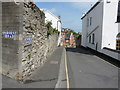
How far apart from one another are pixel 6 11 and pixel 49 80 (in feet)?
12.5

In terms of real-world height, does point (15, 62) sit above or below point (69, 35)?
below

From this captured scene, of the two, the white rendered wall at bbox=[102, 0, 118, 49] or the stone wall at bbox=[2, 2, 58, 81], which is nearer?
the stone wall at bbox=[2, 2, 58, 81]

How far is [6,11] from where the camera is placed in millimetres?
5020

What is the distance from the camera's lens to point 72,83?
582 centimetres

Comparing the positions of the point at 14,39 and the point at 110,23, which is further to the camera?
the point at 110,23

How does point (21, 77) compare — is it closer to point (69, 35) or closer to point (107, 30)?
point (107, 30)

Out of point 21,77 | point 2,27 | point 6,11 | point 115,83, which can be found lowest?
point 115,83

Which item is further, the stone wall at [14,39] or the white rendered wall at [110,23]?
the white rendered wall at [110,23]

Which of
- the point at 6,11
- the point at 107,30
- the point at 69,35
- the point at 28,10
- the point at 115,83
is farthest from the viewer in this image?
the point at 69,35

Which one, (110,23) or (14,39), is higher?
(110,23)

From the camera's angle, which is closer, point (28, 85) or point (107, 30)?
point (28, 85)

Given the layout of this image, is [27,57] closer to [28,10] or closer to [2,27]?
[2,27]

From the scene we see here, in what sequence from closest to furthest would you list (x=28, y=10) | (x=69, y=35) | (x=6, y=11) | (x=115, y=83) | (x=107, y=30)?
1. (x=6, y=11)
2. (x=28, y=10)
3. (x=115, y=83)
4. (x=107, y=30)
5. (x=69, y=35)

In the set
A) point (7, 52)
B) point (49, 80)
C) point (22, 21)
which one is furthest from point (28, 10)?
point (49, 80)
